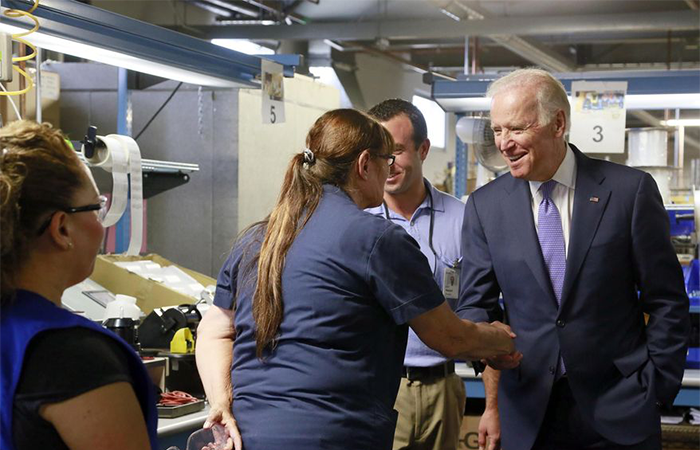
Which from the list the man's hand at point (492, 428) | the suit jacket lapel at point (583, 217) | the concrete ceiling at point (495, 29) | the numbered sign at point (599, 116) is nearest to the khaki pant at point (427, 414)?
the man's hand at point (492, 428)

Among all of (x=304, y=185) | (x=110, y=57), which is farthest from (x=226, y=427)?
(x=110, y=57)

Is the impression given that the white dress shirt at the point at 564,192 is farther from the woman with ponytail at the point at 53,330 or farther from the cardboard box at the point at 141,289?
the cardboard box at the point at 141,289

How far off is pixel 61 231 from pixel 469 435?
267 cm

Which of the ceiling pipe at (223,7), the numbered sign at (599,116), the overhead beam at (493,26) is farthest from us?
the ceiling pipe at (223,7)

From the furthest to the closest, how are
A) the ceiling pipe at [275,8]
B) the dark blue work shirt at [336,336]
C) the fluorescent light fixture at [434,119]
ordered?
the fluorescent light fixture at [434,119] → the ceiling pipe at [275,8] → the dark blue work shirt at [336,336]

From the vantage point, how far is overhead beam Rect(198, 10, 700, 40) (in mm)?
7344

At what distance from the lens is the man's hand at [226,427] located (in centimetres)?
176

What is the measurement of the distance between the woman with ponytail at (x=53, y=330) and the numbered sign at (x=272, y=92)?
2.01 m

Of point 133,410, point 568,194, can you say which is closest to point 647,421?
point 568,194

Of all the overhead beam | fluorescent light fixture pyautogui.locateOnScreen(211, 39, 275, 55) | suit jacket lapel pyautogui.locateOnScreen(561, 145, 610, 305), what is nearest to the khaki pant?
suit jacket lapel pyautogui.locateOnScreen(561, 145, 610, 305)

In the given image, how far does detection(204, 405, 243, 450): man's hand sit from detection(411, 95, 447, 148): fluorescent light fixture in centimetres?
1068

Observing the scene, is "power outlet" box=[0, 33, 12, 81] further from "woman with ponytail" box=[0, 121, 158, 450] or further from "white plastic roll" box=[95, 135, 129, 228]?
"woman with ponytail" box=[0, 121, 158, 450]

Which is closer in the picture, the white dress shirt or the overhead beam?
the white dress shirt

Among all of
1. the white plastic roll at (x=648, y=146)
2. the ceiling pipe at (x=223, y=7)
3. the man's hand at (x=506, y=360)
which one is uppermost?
the ceiling pipe at (x=223, y=7)
